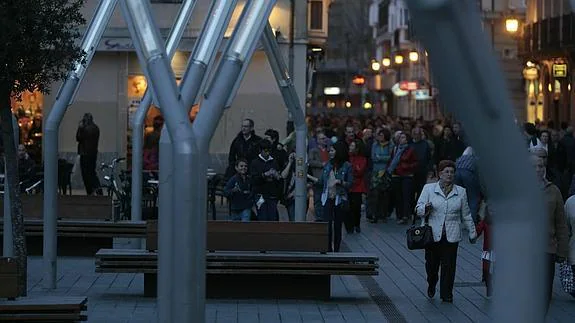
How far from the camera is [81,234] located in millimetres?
18516

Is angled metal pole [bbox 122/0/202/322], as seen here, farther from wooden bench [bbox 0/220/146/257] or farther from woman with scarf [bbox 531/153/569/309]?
wooden bench [bbox 0/220/146/257]

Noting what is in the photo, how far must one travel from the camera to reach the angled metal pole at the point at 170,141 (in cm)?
829

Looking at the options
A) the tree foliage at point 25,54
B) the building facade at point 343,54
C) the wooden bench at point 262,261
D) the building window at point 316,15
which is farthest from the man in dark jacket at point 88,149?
the building facade at point 343,54

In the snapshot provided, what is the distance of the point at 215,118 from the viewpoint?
8.48 meters

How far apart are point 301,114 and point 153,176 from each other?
353 inches

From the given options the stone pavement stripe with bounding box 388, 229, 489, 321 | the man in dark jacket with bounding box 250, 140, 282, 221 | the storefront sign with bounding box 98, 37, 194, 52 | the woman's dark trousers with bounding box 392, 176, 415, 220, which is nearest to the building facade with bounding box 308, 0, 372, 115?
the storefront sign with bounding box 98, 37, 194, 52

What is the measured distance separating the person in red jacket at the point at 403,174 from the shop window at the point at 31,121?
11.0 meters

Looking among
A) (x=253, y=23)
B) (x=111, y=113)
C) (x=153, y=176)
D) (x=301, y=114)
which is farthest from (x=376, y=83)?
(x=253, y=23)

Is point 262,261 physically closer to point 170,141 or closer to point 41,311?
point 41,311

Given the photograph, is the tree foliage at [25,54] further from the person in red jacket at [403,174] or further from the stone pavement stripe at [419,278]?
the person in red jacket at [403,174]

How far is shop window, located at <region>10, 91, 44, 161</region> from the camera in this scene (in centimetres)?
3394

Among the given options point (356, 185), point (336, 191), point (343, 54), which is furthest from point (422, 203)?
point (343, 54)

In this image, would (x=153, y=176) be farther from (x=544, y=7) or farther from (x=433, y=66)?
(x=544, y=7)

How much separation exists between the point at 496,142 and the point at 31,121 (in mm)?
31962
